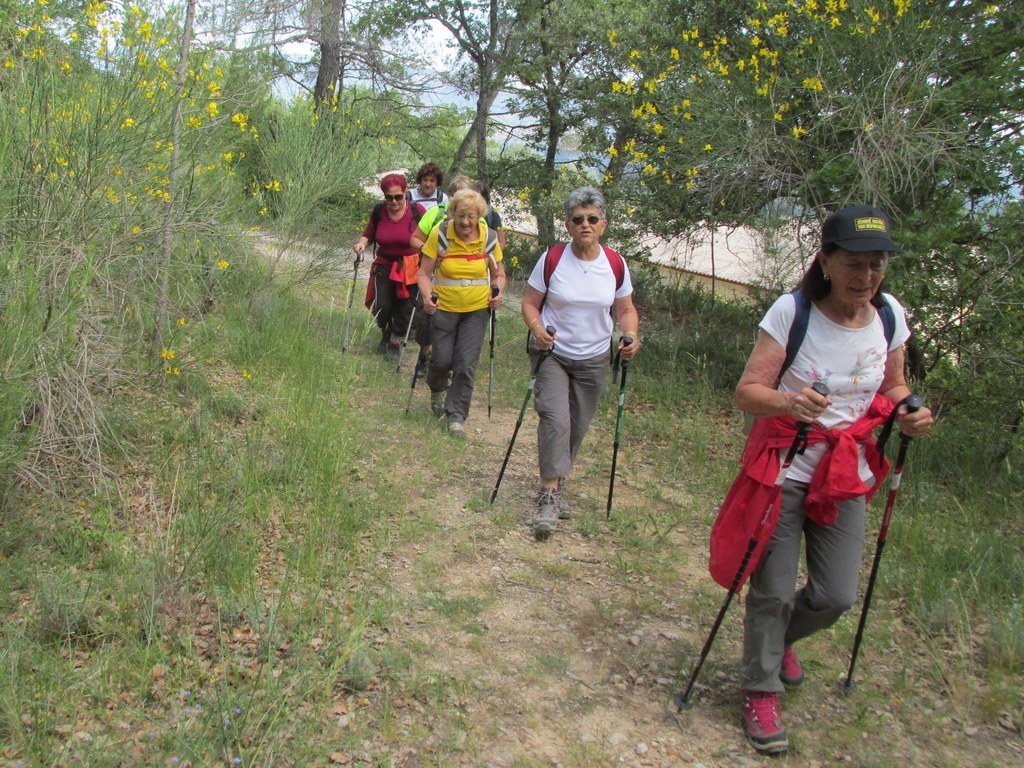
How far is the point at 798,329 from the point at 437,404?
172 inches

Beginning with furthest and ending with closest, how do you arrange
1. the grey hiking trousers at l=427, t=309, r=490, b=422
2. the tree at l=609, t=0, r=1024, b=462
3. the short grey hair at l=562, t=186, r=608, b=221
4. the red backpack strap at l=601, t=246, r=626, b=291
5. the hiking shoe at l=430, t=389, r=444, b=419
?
the hiking shoe at l=430, t=389, r=444, b=419, the grey hiking trousers at l=427, t=309, r=490, b=422, the tree at l=609, t=0, r=1024, b=462, the red backpack strap at l=601, t=246, r=626, b=291, the short grey hair at l=562, t=186, r=608, b=221

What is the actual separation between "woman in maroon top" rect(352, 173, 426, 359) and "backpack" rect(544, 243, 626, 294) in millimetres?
3264

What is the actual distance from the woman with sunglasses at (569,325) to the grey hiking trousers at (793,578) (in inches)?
73.8

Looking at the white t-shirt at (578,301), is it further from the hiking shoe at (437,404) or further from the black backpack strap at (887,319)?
the hiking shoe at (437,404)

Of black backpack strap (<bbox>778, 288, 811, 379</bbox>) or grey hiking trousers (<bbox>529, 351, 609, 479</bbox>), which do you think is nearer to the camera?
black backpack strap (<bbox>778, 288, 811, 379</bbox>)

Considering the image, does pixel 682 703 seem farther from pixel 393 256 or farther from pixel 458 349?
pixel 393 256

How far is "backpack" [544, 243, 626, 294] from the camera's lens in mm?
5219

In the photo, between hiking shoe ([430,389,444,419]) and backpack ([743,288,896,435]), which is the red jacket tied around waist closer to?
backpack ([743,288,896,435])

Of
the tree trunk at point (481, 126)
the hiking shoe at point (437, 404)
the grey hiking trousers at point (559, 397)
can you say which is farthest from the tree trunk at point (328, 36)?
the grey hiking trousers at point (559, 397)

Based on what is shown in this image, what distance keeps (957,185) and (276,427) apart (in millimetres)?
4950

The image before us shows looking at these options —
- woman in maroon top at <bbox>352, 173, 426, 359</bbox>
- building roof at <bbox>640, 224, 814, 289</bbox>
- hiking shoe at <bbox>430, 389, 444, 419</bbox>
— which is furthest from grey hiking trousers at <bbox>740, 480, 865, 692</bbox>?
woman in maroon top at <bbox>352, 173, 426, 359</bbox>

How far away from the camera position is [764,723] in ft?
11.4

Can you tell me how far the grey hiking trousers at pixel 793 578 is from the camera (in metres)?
3.41

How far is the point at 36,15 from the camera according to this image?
19.9ft
